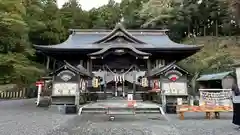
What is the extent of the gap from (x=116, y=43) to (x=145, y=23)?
24.8 metres

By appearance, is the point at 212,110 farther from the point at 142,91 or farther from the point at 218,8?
the point at 218,8

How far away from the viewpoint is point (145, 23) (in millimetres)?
42438

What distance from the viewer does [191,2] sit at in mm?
42719

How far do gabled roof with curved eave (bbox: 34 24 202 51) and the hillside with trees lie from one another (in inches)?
163

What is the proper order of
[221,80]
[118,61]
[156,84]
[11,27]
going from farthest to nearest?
[221,80] → [11,27] → [118,61] → [156,84]

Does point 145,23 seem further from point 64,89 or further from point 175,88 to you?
point 64,89

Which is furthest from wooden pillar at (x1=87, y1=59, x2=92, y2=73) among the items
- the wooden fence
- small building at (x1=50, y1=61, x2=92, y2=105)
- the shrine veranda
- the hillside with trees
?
the wooden fence

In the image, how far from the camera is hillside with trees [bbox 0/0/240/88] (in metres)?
22.7

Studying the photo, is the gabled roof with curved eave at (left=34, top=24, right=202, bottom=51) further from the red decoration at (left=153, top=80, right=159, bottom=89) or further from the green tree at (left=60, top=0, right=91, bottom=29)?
the green tree at (left=60, top=0, right=91, bottom=29)

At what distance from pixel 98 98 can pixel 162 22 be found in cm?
2651

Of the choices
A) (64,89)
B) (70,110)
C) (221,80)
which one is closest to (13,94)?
(64,89)

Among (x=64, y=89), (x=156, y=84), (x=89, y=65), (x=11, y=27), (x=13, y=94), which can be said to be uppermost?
(x=11, y=27)

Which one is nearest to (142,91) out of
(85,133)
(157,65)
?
(157,65)

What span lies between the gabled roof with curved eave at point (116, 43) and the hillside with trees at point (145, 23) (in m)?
4.15
